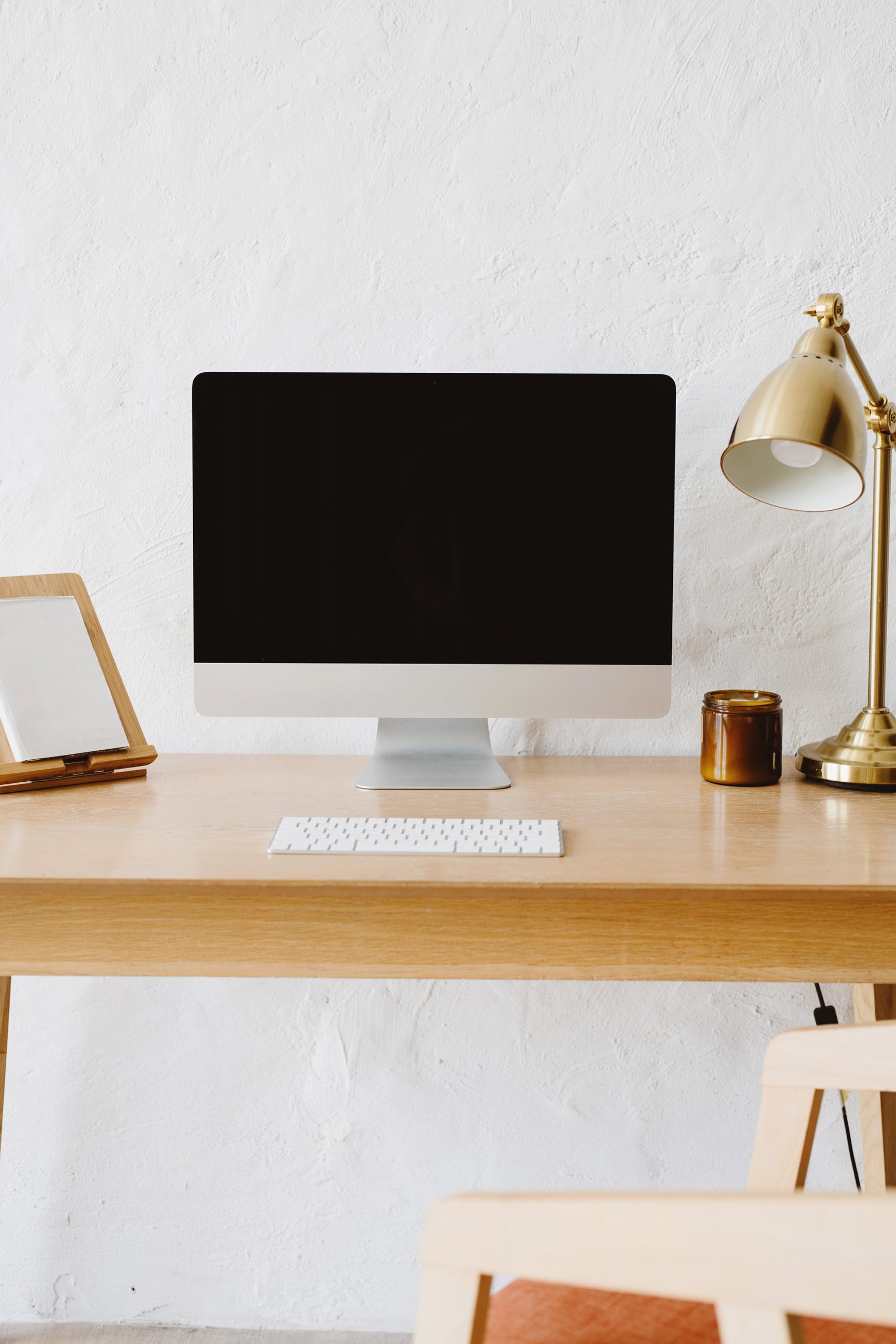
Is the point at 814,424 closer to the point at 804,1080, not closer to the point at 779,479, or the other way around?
the point at 779,479

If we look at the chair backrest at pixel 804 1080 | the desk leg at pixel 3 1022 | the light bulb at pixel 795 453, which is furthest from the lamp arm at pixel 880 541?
the desk leg at pixel 3 1022

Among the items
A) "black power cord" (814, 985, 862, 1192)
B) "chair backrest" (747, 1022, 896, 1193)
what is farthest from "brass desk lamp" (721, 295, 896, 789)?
"chair backrest" (747, 1022, 896, 1193)

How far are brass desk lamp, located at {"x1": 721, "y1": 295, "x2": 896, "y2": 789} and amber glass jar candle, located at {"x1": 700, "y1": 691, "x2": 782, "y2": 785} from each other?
0.06 m

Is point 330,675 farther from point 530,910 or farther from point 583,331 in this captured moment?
point 583,331

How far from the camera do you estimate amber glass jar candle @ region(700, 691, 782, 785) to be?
1.24 metres

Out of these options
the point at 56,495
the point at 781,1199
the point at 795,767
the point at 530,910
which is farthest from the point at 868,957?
→ the point at 56,495

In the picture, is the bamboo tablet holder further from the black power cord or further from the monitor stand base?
the black power cord

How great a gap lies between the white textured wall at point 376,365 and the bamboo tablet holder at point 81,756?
16 cm

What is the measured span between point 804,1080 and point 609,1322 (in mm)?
217

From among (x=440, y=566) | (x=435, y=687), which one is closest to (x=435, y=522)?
(x=440, y=566)

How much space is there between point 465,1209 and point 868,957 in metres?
0.56

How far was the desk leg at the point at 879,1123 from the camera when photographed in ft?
3.97

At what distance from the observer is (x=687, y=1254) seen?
455mm

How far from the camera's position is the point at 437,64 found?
1.42 m
